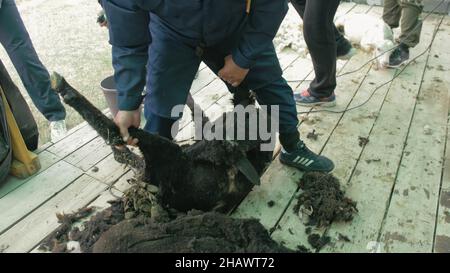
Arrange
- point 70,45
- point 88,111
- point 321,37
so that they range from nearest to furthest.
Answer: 1. point 88,111
2. point 321,37
3. point 70,45

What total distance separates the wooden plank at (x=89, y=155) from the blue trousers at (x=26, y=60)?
49 centimetres

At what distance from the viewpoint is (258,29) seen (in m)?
1.45

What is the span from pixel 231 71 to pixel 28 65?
1569mm

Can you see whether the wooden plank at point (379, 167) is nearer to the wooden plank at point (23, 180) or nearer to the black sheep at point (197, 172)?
the black sheep at point (197, 172)

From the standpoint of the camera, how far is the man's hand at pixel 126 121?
1431 millimetres

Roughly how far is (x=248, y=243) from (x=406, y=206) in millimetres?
862

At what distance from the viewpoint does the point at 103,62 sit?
3.69 m

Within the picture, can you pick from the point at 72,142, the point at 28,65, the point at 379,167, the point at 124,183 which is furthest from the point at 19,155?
the point at 379,167

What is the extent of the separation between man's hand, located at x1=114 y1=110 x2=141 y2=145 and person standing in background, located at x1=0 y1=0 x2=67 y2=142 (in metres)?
1.12

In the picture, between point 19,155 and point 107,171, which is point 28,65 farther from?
point 107,171

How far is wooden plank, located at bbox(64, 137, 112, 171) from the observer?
84.4 inches

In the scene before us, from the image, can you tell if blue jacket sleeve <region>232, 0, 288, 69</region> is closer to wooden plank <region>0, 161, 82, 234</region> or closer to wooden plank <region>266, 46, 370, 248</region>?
wooden plank <region>266, 46, 370, 248</region>

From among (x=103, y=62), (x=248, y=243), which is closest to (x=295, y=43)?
(x=103, y=62)
